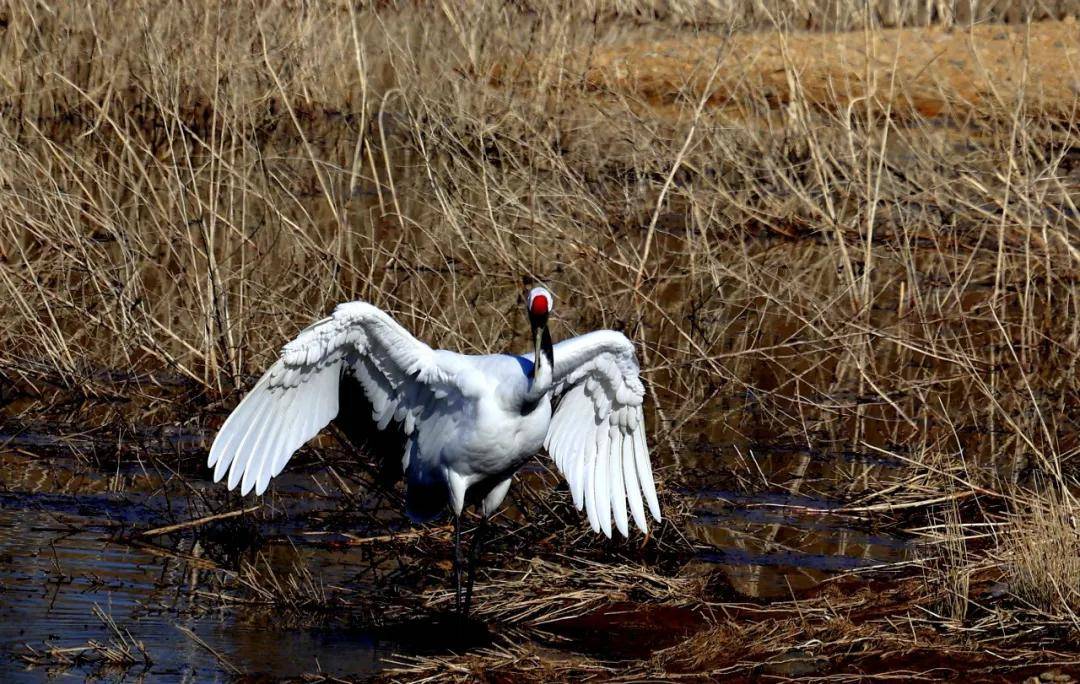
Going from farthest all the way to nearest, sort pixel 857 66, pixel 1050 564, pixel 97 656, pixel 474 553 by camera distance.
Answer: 1. pixel 857 66
2. pixel 474 553
3. pixel 1050 564
4. pixel 97 656

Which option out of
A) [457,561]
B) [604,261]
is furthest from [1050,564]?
[604,261]

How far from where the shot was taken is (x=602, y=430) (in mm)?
5734

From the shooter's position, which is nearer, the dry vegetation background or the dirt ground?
the dry vegetation background

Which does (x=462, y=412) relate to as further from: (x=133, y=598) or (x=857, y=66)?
(x=857, y=66)

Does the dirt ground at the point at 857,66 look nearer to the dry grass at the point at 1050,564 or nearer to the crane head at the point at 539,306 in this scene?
the crane head at the point at 539,306

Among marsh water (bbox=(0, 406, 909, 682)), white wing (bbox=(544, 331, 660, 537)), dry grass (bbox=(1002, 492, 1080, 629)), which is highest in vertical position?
white wing (bbox=(544, 331, 660, 537))

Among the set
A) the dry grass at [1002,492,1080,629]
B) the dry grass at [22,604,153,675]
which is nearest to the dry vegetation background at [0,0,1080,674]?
the dry grass at [1002,492,1080,629]

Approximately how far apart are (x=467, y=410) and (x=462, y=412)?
33 mm

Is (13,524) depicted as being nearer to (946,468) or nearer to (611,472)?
(611,472)

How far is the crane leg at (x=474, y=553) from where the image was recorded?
5177mm

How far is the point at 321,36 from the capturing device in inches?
432

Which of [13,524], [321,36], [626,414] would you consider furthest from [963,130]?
[13,524]

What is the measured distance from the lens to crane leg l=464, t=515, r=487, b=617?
5177 mm

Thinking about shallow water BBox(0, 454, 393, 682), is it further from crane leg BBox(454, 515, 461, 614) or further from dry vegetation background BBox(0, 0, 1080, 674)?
dry vegetation background BBox(0, 0, 1080, 674)
